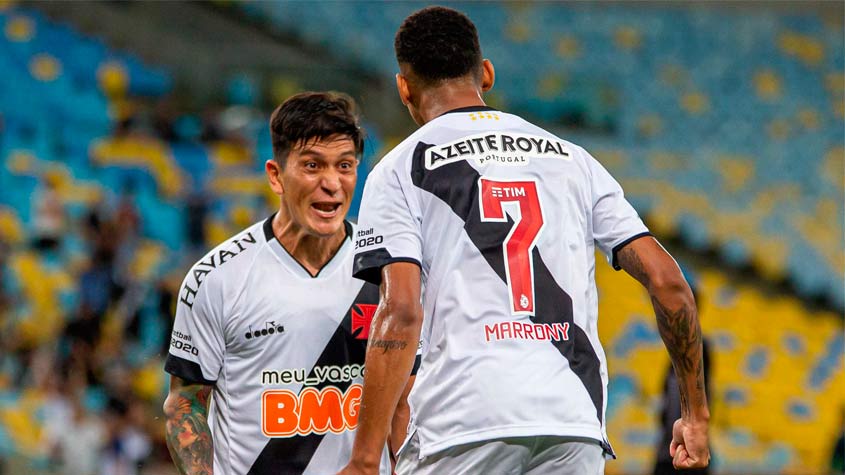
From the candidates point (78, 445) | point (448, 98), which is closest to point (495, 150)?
point (448, 98)

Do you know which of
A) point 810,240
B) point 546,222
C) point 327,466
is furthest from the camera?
point 810,240

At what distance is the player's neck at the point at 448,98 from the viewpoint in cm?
358

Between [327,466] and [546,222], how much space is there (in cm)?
128

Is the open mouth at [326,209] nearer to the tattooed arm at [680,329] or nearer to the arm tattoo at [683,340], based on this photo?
the tattooed arm at [680,329]

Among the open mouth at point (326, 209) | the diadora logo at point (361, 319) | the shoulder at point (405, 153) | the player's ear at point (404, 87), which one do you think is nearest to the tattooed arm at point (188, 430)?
the diadora logo at point (361, 319)

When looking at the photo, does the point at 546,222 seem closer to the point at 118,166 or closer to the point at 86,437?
the point at 86,437

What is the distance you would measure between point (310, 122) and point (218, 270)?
0.62 m

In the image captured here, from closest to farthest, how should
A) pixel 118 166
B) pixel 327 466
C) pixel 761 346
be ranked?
pixel 327 466 < pixel 118 166 < pixel 761 346

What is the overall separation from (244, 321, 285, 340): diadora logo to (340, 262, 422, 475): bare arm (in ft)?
3.14

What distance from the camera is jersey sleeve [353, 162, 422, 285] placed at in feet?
10.9

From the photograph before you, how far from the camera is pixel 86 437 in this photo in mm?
10609

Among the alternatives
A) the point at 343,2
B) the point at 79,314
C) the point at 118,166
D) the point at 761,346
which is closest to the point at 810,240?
the point at 761,346

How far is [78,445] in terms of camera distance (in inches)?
416

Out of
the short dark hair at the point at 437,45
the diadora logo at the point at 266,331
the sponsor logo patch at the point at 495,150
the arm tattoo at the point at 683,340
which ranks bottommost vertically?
the arm tattoo at the point at 683,340
